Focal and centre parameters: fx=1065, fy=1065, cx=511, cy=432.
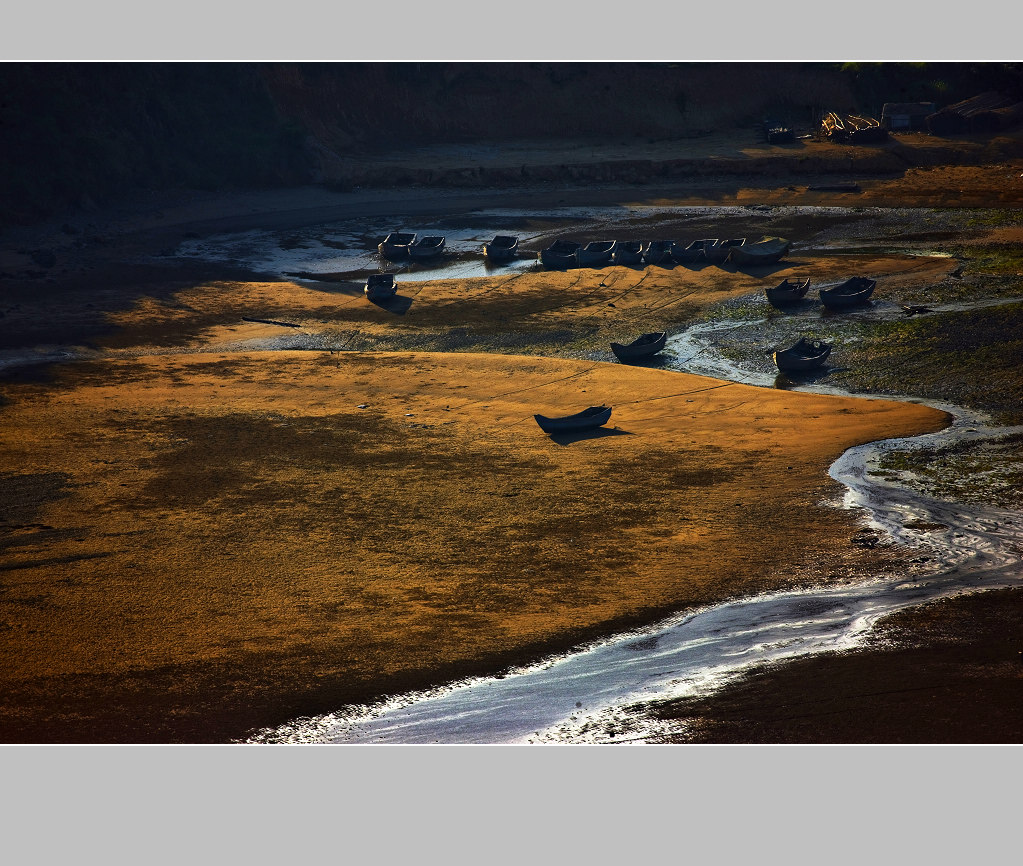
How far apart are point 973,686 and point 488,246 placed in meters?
33.4

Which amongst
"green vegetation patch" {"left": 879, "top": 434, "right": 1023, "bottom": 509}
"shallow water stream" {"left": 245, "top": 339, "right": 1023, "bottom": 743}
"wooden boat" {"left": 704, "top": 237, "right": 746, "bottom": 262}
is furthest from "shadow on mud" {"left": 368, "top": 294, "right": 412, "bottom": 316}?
"shallow water stream" {"left": 245, "top": 339, "right": 1023, "bottom": 743}

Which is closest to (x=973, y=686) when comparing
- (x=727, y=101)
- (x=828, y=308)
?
(x=828, y=308)

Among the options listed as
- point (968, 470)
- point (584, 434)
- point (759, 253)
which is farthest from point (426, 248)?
point (968, 470)

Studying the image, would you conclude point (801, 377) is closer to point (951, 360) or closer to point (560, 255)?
point (951, 360)

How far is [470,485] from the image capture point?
2153 cm

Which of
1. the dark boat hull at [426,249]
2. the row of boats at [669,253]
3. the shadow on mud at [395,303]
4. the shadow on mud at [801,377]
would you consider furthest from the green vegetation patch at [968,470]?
the dark boat hull at [426,249]

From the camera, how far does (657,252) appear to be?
40906mm

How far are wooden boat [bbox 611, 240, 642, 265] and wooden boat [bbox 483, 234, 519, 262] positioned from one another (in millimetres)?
4642

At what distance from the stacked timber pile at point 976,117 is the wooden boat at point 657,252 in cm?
2680

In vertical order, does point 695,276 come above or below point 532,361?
above

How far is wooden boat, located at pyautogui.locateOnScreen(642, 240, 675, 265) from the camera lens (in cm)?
4059

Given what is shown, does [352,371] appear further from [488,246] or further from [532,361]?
[488,246]

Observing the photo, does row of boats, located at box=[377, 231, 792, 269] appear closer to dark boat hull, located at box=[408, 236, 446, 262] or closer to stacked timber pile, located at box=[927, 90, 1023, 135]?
dark boat hull, located at box=[408, 236, 446, 262]

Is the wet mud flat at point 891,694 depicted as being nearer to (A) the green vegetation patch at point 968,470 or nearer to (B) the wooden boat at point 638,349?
(A) the green vegetation patch at point 968,470
